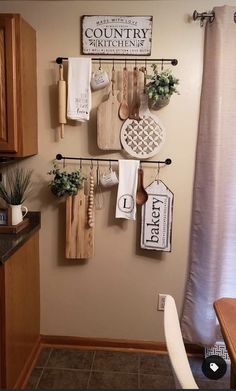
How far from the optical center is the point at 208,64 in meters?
1.83

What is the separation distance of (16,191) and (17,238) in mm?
314

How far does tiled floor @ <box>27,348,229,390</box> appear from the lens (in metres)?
1.82

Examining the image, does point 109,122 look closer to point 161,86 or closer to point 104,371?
point 161,86

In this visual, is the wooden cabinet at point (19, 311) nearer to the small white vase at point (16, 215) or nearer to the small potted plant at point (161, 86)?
the small white vase at point (16, 215)

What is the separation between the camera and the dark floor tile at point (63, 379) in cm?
180

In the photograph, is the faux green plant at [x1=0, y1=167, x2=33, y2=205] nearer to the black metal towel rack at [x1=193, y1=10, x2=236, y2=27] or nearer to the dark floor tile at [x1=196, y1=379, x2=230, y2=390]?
the black metal towel rack at [x1=193, y1=10, x2=236, y2=27]

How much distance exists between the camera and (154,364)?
6.57 ft

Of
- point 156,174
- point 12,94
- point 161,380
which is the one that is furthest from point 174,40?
point 161,380

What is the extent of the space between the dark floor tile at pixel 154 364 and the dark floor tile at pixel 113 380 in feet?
0.31

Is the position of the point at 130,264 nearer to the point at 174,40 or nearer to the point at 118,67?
the point at 118,67

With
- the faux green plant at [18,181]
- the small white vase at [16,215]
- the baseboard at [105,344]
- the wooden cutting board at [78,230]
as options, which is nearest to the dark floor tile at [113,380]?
the baseboard at [105,344]

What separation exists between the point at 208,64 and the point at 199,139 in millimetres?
438

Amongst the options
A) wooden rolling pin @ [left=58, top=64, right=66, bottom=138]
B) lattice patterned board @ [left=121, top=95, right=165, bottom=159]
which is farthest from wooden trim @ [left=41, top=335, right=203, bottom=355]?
wooden rolling pin @ [left=58, top=64, right=66, bottom=138]

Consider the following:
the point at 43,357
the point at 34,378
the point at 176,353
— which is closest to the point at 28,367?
the point at 34,378
